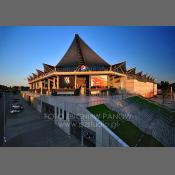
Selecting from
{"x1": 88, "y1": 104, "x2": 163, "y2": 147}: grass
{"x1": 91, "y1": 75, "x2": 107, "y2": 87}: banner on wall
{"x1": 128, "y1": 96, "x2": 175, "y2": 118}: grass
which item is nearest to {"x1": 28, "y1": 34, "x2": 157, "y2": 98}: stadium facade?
{"x1": 91, "y1": 75, "x2": 107, "y2": 87}: banner on wall

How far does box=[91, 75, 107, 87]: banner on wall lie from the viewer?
59.7ft

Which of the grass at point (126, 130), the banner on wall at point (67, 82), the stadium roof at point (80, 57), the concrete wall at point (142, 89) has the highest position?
the stadium roof at point (80, 57)

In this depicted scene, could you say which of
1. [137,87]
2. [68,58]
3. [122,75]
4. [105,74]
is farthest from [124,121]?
[68,58]

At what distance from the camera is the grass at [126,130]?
19.1 ft

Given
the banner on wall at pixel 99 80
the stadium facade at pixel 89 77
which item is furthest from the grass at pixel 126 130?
the banner on wall at pixel 99 80

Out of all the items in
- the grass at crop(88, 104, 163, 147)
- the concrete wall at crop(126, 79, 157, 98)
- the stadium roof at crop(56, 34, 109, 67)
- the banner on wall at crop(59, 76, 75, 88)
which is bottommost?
the grass at crop(88, 104, 163, 147)

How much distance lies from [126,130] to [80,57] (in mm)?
17225

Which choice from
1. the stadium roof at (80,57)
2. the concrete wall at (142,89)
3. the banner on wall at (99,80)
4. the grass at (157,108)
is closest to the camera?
the grass at (157,108)

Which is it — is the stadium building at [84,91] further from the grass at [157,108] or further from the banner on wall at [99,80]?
the grass at [157,108]

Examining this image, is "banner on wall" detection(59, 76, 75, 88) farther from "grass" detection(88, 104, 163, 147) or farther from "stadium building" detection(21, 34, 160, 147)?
"grass" detection(88, 104, 163, 147)

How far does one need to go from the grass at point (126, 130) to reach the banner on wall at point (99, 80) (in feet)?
36.2

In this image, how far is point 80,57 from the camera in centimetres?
2219

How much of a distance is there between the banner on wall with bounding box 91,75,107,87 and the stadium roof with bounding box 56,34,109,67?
8.60ft

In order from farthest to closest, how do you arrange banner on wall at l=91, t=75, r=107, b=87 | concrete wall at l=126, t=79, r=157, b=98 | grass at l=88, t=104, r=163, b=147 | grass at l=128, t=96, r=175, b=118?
banner on wall at l=91, t=75, r=107, b=87, concrete wall at l=126, t=79, r=157, b=98, grass at l=128, t=96, r=175, b=118, grass at l=88, t=104, r=163, b=147
